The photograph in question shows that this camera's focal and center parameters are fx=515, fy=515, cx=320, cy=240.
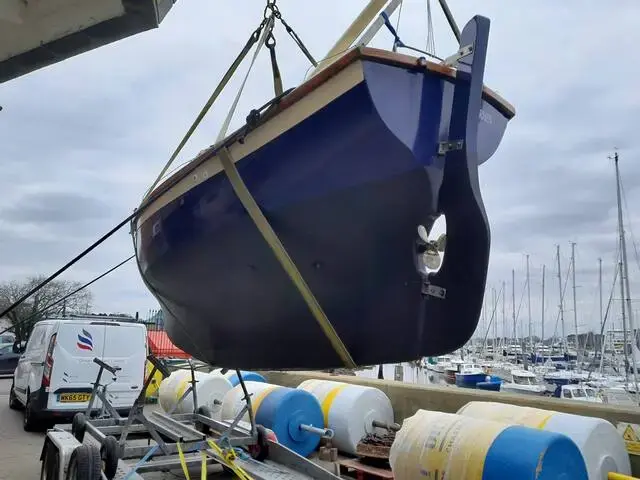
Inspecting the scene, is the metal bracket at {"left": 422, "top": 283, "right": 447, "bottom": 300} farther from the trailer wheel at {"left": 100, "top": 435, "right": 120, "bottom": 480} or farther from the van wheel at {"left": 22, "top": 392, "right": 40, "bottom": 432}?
the van wheel at {"left": 22, "top": 392, "right": 40, "bottom": 432}

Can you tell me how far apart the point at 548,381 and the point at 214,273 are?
83.6 ft

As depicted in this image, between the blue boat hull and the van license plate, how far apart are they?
5.28m

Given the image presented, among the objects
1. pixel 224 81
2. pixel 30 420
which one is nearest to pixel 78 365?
pixel 30 420

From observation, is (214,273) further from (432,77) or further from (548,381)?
(548,381)

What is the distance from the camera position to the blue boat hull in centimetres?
239


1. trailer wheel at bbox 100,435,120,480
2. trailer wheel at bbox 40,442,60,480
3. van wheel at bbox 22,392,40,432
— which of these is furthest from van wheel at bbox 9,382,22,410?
trailer wheel at bbox 100,435,120,480

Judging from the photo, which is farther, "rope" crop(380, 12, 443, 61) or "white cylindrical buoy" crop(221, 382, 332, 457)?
"white cylindrical buoy" crop(221, 382, 332, 457)

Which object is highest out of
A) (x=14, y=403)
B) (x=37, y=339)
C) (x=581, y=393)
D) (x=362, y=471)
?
(x=37, y=339)

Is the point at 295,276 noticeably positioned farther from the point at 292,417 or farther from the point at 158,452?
the point at 292,417

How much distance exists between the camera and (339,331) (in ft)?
8.95

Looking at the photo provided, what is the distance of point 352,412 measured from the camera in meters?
6.03

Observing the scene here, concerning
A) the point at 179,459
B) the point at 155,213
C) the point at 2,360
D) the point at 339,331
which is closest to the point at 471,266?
the point at 339,331

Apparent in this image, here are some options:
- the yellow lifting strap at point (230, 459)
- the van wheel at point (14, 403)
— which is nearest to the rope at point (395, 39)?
the yellow lifting strap at point (230, 459)

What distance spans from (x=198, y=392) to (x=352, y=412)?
256 cm
